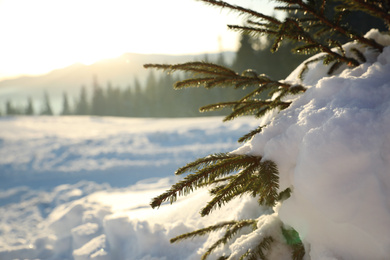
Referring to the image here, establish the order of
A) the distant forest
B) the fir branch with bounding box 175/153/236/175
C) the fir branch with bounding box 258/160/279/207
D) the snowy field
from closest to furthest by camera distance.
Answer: the fir branch with bounding box 258/160/279/207 < the fir branch with bounding box 175/153/236/175 < the snowy field < the distant forest

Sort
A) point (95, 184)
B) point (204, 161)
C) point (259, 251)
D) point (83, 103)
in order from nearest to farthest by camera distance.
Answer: point (204, 161), point (259, 251), point (95, 184), point (83, 103)

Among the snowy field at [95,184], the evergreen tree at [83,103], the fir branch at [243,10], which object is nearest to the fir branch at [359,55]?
the fir branch at [243,10]

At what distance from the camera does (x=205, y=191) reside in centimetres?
407

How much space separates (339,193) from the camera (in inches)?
44.5

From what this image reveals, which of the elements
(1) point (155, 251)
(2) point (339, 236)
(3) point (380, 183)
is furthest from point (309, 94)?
(1) point (155, 251)

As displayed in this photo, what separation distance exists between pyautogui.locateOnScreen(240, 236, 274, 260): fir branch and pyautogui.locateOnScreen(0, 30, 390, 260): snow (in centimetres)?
4

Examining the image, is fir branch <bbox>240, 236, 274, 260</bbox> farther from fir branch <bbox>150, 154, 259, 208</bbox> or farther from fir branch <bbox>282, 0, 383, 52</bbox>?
fir branch <bbox>282, 0, 383, 52</bbox>

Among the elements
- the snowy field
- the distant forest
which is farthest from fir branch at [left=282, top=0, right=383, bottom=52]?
the distant forest

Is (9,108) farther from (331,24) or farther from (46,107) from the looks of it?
(331,24)

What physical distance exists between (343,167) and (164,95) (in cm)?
4966

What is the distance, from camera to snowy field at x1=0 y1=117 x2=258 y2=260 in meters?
3.38

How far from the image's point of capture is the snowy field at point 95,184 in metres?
3.38

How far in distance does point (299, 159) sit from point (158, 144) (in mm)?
7982

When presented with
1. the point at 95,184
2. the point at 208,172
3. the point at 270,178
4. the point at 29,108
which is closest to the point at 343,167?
the point at 270,178
